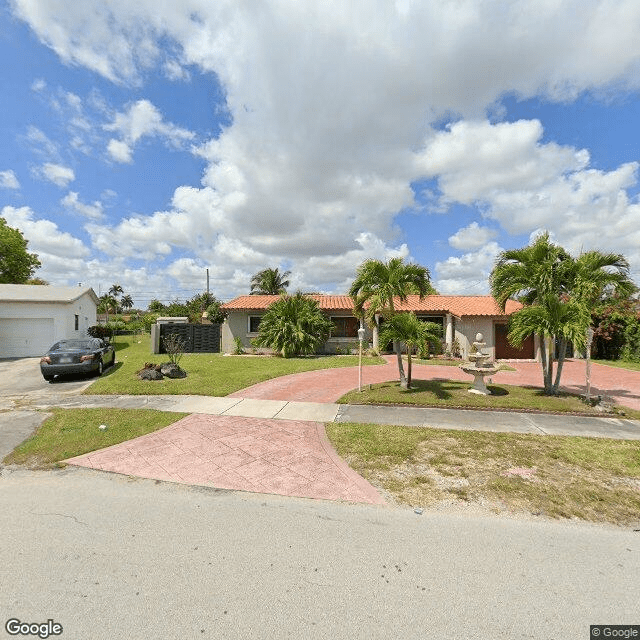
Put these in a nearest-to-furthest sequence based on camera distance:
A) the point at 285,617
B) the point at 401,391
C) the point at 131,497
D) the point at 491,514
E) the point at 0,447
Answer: the point at 285,617, the point at 491,514, the point at 131,497, the point at 0,447, the point at 401,391

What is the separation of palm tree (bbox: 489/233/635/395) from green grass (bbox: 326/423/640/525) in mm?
3728

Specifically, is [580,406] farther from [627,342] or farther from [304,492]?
[627,342]

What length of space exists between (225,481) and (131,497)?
1.20 metres

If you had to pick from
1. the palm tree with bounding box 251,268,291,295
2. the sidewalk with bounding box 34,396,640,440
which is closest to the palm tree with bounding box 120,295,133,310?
the palm tree with bounding box 251,268,291,295

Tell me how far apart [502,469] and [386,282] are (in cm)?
632

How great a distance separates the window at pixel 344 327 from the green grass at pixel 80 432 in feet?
47.4

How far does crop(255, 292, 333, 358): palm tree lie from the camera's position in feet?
62.8

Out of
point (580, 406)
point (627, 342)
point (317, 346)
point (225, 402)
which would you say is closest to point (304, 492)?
point (225, 402)

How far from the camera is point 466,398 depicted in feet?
32.1

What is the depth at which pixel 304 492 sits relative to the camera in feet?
15.1

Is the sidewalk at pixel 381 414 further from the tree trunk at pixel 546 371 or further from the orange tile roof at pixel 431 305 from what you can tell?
the orange tile roof at pixel 431 305

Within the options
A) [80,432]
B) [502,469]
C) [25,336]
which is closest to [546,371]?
[502,469]

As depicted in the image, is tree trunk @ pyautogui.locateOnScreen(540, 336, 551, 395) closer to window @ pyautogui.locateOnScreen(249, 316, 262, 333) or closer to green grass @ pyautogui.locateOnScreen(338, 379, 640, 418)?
green grass @ pyautogui.locateOnScreen(338, 379, 640, 418)

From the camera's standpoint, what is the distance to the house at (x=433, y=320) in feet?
65.4
